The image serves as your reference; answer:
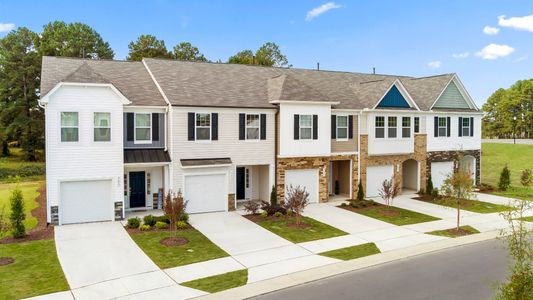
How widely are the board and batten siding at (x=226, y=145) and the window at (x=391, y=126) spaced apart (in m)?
8.84

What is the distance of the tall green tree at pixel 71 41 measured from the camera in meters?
49.2

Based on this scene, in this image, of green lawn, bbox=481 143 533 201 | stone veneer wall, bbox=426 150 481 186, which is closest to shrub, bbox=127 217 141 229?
stone veneer wall, bbox=426 150 481 186

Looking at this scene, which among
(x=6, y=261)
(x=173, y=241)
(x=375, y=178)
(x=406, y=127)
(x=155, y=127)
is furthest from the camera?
(x=406, y=127)

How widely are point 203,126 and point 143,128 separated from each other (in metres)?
3.24

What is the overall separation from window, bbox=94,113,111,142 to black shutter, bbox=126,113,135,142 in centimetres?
140

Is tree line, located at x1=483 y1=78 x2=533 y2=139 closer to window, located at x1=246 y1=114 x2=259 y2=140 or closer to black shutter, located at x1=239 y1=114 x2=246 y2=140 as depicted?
window, located at x1=246 y1=114 x2=259 y2=140

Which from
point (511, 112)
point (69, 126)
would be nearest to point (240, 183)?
point (69, 126)

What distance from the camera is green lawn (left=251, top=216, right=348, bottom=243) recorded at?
1766 cm

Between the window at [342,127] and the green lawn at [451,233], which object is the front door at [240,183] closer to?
the window at [342,127]

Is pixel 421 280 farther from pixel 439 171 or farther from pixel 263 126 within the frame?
pixel 439 171

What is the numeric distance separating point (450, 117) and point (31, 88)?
149 feet

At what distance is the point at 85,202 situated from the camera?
20.0 metres

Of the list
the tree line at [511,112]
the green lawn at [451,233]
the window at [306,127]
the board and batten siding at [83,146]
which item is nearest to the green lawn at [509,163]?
the green lawn at [451,233]

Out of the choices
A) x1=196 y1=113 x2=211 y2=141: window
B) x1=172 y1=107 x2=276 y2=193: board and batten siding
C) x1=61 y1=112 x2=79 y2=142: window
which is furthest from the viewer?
x1=196 y1=113 x2=211 y2=141: window
